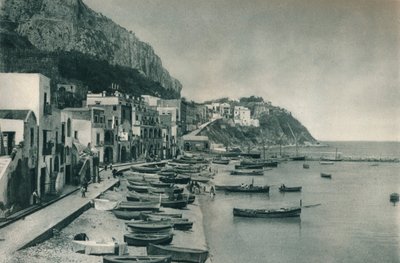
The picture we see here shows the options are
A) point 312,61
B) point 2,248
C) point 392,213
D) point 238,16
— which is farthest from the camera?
point 392,213

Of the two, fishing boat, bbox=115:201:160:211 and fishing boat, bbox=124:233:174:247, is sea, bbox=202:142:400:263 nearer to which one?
fishing boat, bbox=124:233:174:247

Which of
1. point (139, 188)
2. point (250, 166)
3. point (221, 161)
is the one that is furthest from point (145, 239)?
point (221, 161)

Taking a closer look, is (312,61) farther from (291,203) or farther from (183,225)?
(291,203)

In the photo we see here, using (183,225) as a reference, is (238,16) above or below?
above

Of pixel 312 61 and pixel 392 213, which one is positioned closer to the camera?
pixel 312 61

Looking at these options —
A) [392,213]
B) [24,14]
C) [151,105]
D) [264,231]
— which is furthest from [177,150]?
[264,231]

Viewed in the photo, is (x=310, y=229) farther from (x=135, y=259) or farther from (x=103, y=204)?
(x=135, y=259)
